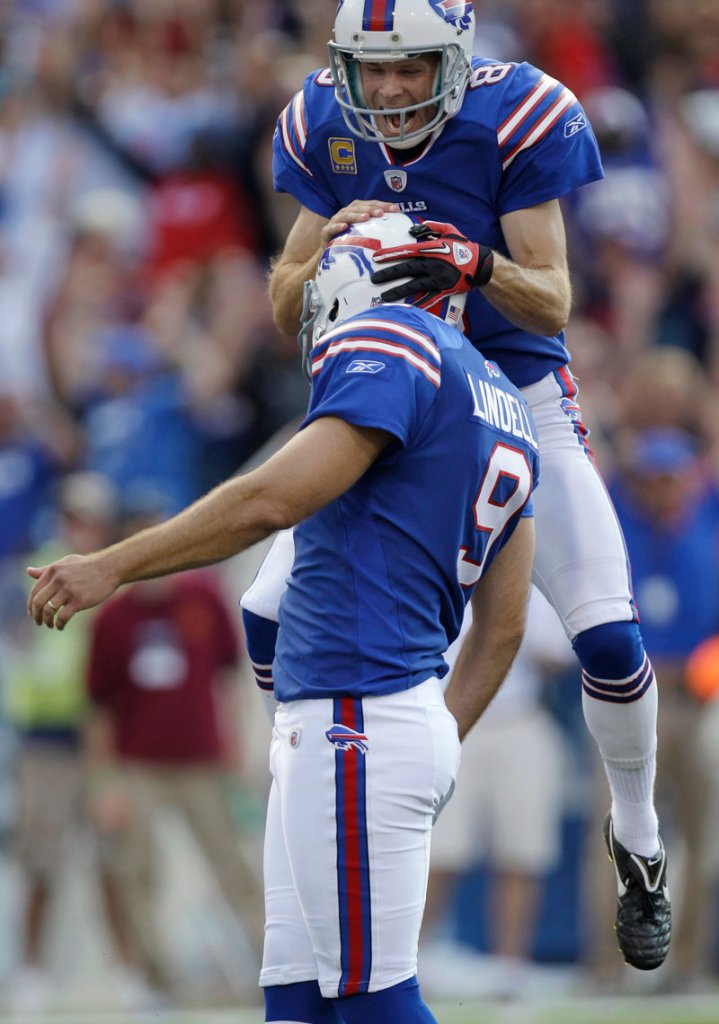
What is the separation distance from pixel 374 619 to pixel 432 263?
2.56 ft

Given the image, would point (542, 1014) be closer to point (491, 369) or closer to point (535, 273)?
point (535, 273)

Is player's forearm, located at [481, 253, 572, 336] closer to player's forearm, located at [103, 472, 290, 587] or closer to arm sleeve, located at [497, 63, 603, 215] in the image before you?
arm sleeve, located at [497, 63, 603, 215]

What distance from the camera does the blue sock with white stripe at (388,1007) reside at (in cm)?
388

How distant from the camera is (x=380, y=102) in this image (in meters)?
4.38

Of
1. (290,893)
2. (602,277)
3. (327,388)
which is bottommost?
(602,277)

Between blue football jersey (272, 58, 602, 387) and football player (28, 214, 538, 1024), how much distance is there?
494 mm

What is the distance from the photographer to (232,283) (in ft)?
32.7

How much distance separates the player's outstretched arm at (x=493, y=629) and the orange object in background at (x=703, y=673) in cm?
412

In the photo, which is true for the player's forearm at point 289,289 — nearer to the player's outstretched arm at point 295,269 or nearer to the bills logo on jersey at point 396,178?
the player's outstretched arm at point 295,269

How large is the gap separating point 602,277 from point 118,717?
11.6ft

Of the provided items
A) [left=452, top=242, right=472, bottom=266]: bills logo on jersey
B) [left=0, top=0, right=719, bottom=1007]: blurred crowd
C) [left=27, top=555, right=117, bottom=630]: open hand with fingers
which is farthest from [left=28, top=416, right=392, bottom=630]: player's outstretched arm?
[left=0, top=0, right=719, bottom=1007]: blurred crowd

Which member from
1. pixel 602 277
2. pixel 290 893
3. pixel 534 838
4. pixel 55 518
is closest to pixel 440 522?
pixel 290 893

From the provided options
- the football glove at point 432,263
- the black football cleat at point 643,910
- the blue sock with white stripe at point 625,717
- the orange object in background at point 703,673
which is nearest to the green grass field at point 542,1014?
the orange object in background at point 703,673

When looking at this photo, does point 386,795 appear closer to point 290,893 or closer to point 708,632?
point 290,893
